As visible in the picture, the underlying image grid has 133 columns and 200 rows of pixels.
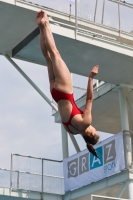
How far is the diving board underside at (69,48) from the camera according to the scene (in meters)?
16.1

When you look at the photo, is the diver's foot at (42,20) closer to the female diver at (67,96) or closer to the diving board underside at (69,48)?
the female diver at (67,96)

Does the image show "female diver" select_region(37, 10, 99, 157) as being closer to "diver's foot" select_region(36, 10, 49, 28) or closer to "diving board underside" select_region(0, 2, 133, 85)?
"diver's foot" select_region(36, 10, 49, 28)

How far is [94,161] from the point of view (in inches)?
722

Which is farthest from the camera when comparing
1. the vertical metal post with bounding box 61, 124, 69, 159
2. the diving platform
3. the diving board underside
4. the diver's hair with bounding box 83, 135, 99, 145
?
the vertical metal post with bounding box 61, 124, 69, 159

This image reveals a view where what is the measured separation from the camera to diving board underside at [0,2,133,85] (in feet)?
52.9

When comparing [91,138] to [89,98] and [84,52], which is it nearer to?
[89,98]

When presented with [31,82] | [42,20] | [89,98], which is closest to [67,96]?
[89,98]

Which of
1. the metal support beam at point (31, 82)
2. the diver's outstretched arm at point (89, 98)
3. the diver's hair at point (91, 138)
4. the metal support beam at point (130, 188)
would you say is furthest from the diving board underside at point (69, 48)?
the diver's hair at point (91, 138)

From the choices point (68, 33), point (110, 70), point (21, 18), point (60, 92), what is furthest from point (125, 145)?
point (60, 92)

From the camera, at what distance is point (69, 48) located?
1655 centimetres

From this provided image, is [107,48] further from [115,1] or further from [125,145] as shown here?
[125,145]

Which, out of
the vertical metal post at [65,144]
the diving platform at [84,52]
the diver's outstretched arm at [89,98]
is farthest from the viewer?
the vertical metal post at [65,144]

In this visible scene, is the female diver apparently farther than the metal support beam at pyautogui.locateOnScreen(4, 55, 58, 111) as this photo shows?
No

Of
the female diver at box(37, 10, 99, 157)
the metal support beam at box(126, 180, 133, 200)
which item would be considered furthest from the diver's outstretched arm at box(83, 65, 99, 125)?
the metal support beam at box(126, 180, 133, 200)
